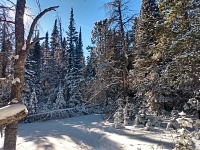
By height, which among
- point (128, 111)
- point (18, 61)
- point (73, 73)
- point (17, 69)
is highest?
point (73, 73)

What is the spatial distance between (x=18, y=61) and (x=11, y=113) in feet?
4.49

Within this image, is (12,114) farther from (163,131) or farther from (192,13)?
(192,13)

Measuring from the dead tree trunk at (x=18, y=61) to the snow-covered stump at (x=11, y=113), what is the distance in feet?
1.66

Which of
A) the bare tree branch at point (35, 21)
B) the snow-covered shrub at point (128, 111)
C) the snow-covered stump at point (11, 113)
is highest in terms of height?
the bare tree branch at point (35, 21)

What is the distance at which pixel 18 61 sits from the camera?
5723mm

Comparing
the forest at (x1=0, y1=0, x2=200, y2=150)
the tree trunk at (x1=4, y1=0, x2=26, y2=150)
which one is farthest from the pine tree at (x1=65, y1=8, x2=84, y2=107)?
the tree trunk at (x1=4, y1=0, x2=26, y2=150)

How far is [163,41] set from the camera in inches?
465

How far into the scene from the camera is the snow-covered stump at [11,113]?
15.5ft

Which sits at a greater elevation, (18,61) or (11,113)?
(18,61)

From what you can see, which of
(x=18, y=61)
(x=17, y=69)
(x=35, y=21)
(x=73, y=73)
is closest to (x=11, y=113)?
(x=17, y=69)

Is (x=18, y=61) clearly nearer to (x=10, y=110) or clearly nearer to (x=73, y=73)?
(x=10, y=110)

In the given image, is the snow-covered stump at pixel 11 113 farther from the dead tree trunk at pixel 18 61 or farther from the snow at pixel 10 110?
the dead tree trunk at pixel 18 61

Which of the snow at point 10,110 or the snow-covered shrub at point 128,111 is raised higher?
the snow at point 10,110

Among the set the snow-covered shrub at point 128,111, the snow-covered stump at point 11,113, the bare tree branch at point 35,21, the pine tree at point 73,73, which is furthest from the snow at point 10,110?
the pine tree at point 73,73
